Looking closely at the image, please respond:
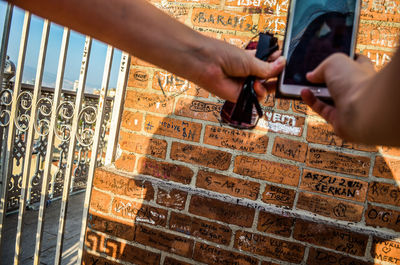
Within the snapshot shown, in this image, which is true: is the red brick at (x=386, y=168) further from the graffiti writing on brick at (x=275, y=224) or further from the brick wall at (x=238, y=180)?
the graffiti writing on brick at (x=275, y=224)

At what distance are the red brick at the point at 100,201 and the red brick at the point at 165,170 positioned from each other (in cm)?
26

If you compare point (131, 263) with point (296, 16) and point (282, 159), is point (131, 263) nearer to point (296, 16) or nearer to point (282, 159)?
point (282, 159)

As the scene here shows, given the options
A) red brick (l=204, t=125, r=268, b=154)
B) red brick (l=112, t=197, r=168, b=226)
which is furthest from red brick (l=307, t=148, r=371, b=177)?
red brick (l=112, t=197, r=168, b=226)

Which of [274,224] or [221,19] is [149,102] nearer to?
[221,19]

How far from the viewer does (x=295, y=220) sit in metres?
1.26

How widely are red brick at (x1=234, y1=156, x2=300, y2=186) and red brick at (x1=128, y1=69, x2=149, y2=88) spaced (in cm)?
71

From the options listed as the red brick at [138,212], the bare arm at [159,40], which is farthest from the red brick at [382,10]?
the red brick at [138,212]

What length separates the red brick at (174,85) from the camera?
142 cm

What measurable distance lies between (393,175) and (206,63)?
3.68 feet

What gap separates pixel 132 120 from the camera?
4.97 ft

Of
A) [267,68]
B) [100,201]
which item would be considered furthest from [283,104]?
[100,201]

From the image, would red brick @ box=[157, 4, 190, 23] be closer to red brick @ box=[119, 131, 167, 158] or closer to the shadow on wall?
the shadow on wall

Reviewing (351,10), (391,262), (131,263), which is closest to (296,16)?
(351,10)

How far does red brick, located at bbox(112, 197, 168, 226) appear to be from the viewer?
4.71ft
